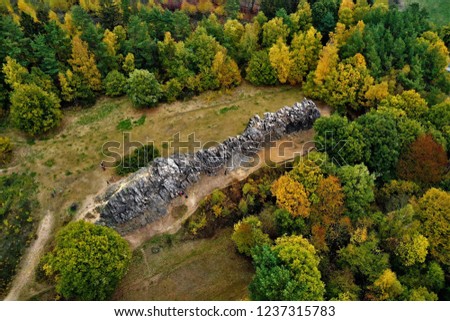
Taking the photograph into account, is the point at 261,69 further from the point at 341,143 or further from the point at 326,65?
the point at 341,143

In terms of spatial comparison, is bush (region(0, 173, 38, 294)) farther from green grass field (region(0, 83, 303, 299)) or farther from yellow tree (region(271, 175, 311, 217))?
yellow tree (region(271, 175, 311, 217))

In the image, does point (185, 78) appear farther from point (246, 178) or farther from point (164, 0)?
point (164, 0)

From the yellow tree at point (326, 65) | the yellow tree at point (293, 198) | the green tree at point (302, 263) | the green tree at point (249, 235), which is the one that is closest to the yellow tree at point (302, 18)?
the yellow tree at point (326, 65)

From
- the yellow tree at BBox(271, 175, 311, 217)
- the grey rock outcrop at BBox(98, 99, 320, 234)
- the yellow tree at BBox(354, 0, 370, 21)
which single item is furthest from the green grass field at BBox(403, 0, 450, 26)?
the yellow tree at BBox(271, 175, 311, 217)

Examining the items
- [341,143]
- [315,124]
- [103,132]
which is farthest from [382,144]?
[103,132]

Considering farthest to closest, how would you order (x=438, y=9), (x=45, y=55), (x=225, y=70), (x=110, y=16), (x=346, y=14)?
(x=438, y=9)
(x=346, y=14)
(x=110, y=16)
(x=225, y=70)
(x=45, y=55)

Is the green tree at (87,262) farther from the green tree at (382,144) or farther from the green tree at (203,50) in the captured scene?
the green tree at (382,144)
